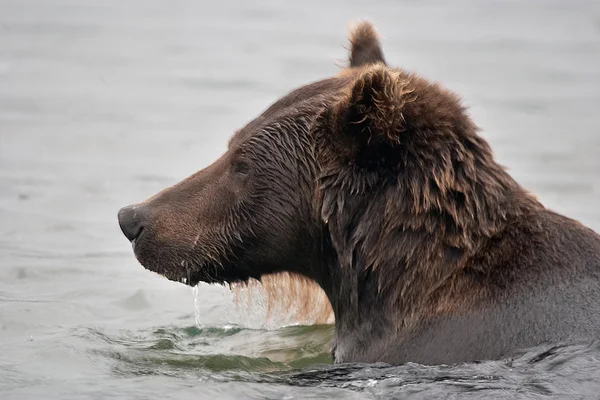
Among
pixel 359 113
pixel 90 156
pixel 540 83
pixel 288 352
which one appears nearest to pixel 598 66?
pixel 540 83

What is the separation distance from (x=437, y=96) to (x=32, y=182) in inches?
298

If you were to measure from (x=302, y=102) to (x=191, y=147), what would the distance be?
7.98m

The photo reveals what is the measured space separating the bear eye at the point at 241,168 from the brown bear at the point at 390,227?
0.5 inches

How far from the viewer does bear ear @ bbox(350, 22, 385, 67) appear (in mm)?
8430

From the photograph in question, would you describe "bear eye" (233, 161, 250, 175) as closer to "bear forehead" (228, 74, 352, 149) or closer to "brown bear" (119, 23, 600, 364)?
"brown bear" (119, 23, 600, 364)

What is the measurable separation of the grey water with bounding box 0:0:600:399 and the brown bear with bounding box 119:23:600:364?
0.95 feet

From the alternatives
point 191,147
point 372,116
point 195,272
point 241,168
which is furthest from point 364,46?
point 191,147

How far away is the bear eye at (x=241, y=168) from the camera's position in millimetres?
7625

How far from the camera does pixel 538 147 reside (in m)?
15.7

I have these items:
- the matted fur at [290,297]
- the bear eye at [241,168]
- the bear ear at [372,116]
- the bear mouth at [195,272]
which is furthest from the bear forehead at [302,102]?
the matted fur at [290,297]

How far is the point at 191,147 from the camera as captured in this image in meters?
15.4

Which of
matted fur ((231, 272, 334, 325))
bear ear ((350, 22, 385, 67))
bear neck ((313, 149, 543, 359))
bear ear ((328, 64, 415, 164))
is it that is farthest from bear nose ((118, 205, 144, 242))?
bear ear ((350, 22, 385, 67))

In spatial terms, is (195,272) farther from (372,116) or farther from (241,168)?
(372,116)

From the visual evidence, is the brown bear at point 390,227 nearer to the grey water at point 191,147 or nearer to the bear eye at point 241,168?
the bear eye at point 241,168
